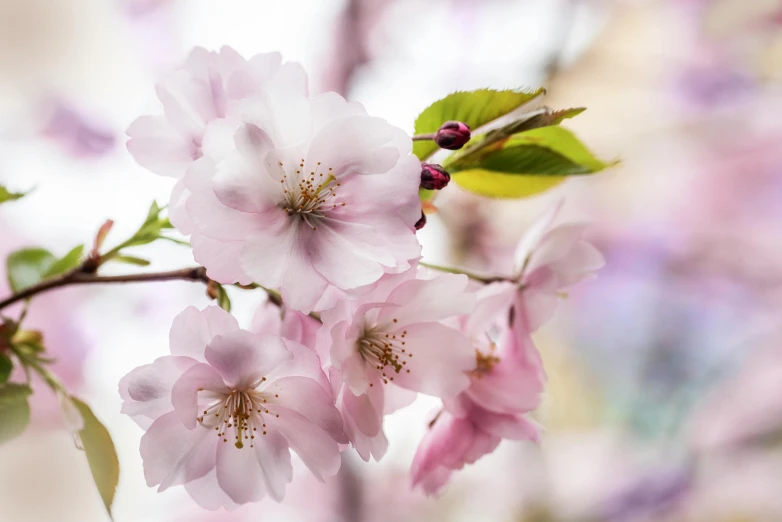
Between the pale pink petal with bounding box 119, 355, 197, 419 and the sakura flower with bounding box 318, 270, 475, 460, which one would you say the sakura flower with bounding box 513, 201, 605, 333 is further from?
the pale pink petal with bounding box 119, 355, 197, 419

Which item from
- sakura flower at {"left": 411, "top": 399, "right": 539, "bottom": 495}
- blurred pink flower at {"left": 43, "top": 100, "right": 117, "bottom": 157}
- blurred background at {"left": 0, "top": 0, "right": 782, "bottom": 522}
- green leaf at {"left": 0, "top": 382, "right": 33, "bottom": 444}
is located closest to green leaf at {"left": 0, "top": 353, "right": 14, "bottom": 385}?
green leaf at {"left": 0, "top": 382, "right": 33, "bottom": 444}

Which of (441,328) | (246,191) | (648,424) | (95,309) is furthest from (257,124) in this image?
(648,424)

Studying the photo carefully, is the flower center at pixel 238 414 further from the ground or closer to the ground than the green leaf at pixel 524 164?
closer to the ground

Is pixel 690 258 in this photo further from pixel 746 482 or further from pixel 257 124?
pixel 257 124

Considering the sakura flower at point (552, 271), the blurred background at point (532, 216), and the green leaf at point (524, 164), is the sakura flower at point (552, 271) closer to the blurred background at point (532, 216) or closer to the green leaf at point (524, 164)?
the green leaf at point (524, 164)

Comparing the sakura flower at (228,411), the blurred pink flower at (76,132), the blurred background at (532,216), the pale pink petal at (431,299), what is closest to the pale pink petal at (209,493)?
the sakura flower at (228,411)

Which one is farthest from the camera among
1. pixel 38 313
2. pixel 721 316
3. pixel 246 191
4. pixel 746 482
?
pixel 721 316
